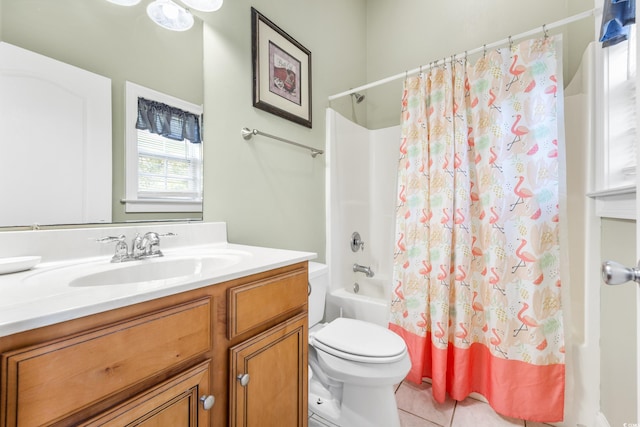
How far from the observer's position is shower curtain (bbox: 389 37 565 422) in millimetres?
→ 1275

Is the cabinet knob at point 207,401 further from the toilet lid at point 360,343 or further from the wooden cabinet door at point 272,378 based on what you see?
the toilet lid at point 360,343

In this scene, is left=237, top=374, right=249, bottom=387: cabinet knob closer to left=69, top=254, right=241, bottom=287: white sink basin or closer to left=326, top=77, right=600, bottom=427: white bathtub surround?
left=69, top=254, right=241, bottom=287: white sink basin

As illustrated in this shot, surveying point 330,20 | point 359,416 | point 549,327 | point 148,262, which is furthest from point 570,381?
point 330,20

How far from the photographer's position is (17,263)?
69 cm

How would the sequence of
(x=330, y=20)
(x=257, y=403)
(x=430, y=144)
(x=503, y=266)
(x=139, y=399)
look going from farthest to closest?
1. (x=330, y=20)
2. (x=430, y=144)
3. (x=503, y=266)
4. (x=257, y=403)
5. (x=139, y=399)

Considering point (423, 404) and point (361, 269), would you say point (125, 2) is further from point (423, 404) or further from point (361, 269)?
point (423, 404)

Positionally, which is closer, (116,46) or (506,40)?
(116,46)

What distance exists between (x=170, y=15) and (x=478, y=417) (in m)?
2.34

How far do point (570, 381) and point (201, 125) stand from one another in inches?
82.1

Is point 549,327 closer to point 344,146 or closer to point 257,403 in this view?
point 257,403

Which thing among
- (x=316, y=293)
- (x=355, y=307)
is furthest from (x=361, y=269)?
(x=316, y=293)

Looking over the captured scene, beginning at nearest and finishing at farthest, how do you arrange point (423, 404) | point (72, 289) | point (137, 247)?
1. point (72, 289)
2. point (137, 247)
3. point (423, 404)

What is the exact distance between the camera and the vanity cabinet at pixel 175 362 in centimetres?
42

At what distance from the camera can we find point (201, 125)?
121 centimetres
